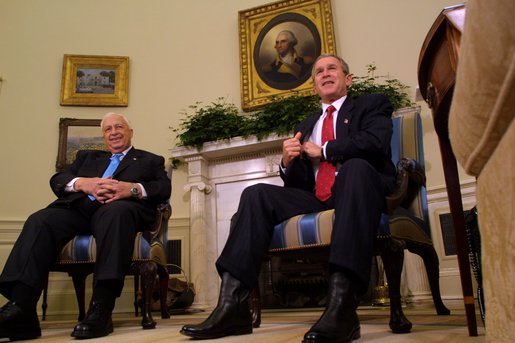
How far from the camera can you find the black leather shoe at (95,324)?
5.26 feet

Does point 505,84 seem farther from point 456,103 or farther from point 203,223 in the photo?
point 203,223

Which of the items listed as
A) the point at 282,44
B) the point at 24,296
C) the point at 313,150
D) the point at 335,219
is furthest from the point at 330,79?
the point at 282,44

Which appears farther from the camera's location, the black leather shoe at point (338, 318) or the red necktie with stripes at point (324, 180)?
the red necktie with stripes at point (324, 180)

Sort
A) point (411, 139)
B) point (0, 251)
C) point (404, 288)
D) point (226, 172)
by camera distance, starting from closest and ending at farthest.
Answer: point (411, 139), point (404, 288), point (0, 251), point (226, 172)

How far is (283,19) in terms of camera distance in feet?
16.1

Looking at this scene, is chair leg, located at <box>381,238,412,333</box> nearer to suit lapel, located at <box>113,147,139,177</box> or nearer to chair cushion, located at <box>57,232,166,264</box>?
chair cushion, located at <box>57,232,166,264</box>

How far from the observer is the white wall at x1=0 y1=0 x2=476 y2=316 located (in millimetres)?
4387

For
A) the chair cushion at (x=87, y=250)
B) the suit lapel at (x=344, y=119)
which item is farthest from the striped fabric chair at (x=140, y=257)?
the suit lapel at (x=344, y=119)

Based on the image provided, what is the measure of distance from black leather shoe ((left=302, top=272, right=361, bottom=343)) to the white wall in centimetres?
328

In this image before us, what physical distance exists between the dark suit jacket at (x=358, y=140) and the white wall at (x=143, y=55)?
2.40m

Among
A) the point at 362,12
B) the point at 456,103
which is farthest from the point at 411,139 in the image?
the point at 362,12

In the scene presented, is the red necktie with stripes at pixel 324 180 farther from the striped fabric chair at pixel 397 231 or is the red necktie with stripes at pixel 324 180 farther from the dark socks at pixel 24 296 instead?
the dark socks at pixel 24 296

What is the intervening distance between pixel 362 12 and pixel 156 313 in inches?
144

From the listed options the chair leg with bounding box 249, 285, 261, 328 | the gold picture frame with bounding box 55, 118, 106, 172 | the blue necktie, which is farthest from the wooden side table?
the gold picture frame with bounding box 55, 118, 106, 172
